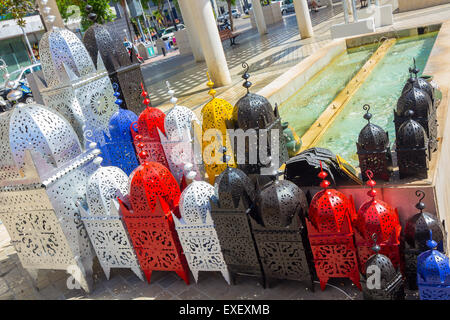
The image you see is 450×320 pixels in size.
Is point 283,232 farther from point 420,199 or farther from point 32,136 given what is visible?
point 32,136

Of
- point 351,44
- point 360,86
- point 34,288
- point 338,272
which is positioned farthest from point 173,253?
point 351,44

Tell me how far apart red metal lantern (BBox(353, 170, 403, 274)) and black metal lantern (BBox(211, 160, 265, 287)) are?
0.81m

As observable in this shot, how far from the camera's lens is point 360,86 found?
7.22 metres

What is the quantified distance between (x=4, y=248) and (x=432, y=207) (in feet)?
16.2

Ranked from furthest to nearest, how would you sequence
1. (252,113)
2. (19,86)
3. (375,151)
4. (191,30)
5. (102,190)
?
(191,30) → (19,86) → (252,113) → (102,190) → (375,151)

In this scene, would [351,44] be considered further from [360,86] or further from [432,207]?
[432,207]

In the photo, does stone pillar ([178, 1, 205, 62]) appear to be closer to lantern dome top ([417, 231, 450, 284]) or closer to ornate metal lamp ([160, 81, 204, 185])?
ornate metal lamp ([160, 81, 204, 185])

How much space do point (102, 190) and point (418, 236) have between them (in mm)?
2584

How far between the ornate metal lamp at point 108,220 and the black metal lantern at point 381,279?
2.08 meters

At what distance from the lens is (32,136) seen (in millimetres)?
3562

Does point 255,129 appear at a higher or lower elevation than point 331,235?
higher

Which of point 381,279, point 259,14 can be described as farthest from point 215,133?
point 259,14

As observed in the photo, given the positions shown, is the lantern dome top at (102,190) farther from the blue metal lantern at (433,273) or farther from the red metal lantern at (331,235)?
the blue metal lantern at (433,273)

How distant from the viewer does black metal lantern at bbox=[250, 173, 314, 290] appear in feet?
9.36
